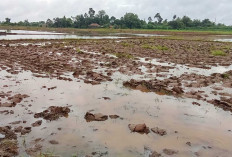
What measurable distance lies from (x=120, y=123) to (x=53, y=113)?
173cm

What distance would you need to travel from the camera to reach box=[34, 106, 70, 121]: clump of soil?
18.3ft

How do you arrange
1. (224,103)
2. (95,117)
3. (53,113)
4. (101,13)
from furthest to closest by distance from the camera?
(101,13)
(224,103)
(53,113)
(95,117)

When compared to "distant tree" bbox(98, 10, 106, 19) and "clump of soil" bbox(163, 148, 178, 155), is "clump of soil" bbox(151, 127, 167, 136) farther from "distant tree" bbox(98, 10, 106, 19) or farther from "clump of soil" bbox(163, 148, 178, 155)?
"distant tree" bbox(98, 10, 106, 19)

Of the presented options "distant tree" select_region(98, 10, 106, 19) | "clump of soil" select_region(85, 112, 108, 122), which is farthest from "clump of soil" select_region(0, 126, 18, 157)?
"distant tree" select_region(98, 10, 106, 19)

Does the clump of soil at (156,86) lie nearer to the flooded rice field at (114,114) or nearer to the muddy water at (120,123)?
the flooded rice field at (114,114)

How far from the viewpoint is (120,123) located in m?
5.38

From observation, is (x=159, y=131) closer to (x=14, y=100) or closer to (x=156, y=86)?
(x=156, y=86)

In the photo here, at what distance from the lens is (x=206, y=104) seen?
6781 millimetres

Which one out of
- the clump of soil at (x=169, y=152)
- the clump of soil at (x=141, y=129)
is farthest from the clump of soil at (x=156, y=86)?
the clump of soil at (x=169, y=152)

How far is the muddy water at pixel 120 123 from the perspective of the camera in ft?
14.2

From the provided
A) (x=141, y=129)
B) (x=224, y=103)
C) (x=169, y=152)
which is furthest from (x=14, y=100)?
(x=224, y=103)

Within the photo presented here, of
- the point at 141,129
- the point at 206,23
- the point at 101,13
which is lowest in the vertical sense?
the point at 141,129

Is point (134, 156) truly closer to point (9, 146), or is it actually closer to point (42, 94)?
point (9, 146)

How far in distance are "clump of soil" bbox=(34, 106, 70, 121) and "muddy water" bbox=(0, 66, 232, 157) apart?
167 mm
